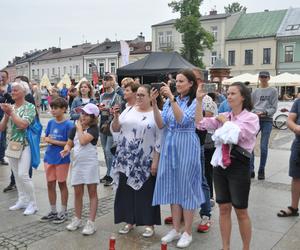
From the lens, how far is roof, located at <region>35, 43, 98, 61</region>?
2958 inches

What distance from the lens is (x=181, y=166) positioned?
14.0 ft

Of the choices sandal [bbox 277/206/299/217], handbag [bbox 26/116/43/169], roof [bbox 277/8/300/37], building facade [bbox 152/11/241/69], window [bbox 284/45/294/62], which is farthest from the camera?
building facade [bbox 152/11/241/69]

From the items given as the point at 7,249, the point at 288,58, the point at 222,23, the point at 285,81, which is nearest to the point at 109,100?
the point at 7,249

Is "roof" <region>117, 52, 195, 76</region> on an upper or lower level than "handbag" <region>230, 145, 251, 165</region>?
upper

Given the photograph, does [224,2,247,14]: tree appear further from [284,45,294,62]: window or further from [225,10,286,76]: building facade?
[284,45,294,62]: window

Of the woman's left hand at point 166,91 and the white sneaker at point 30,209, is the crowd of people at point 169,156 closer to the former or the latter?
the woman's left hand at point 166,91

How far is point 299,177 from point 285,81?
19427 millimetres

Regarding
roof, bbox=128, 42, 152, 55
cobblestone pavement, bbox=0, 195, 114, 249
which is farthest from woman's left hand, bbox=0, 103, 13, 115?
roof, bbox=128, 42, 152, 55

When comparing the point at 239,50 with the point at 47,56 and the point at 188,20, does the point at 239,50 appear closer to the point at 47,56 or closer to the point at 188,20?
the point at 188,20

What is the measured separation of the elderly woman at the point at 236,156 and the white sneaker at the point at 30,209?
275 cm

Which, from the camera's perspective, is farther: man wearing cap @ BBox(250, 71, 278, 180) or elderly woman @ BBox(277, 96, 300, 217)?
man wearing cap @ BBox(250, 71, 278, 180)

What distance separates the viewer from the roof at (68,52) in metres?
75.1

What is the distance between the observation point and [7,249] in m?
4.25

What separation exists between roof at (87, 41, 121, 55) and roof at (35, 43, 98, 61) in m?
2.43
